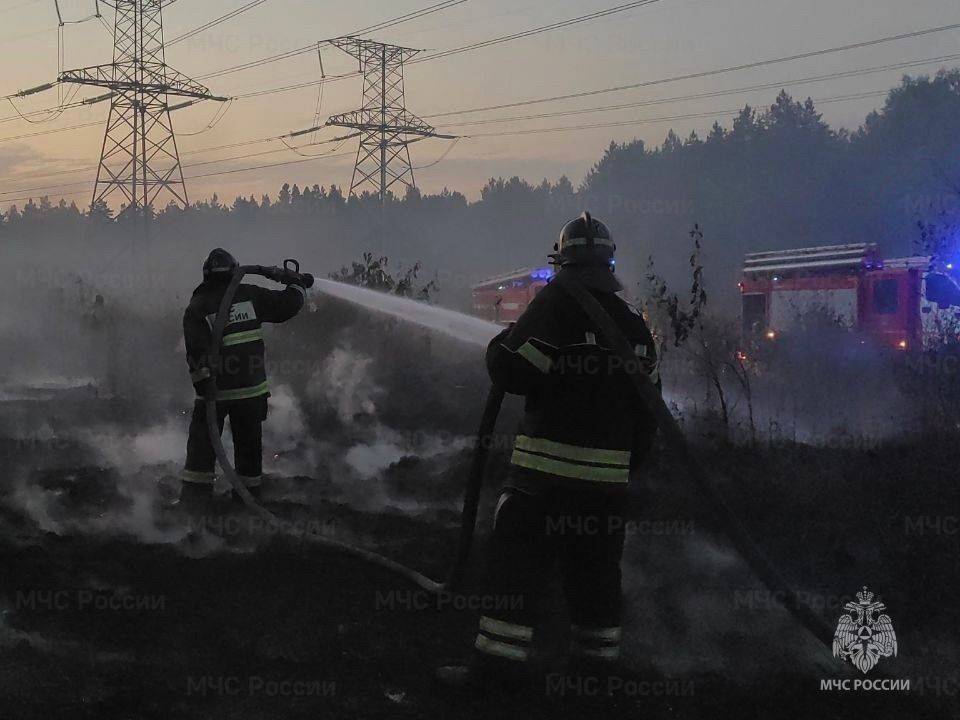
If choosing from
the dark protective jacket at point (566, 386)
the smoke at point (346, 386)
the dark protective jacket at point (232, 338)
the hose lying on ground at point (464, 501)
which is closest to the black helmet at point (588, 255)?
the dark protective jacket at point (566, 386)

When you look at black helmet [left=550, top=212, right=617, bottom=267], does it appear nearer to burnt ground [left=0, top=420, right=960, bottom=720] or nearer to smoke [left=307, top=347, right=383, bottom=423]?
burnt ground [left=0, top=420, right=960, bottom=720]

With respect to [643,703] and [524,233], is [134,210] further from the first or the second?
[524,233]

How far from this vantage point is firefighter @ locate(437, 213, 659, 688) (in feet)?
12.1

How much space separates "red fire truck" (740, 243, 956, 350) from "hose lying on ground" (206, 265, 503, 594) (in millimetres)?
9629

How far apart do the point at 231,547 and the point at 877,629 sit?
3.72 m

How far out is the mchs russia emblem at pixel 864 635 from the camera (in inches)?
156

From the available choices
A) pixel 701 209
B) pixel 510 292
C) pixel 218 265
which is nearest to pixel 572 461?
pixel 218 265

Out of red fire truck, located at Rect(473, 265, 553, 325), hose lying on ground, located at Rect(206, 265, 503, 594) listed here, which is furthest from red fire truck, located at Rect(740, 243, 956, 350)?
hose lying on ground, located at Rect(206, 265, 503, 594)

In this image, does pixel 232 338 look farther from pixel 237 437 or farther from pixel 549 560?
pixel 549 560

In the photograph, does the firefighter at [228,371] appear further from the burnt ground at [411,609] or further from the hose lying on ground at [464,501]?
the burnt ground at [411,609]

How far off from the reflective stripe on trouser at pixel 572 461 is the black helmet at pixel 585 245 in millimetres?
772

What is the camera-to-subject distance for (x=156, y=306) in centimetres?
2012

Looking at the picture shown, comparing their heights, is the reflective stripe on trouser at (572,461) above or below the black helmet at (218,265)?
below

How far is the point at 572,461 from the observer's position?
3.71 metres
